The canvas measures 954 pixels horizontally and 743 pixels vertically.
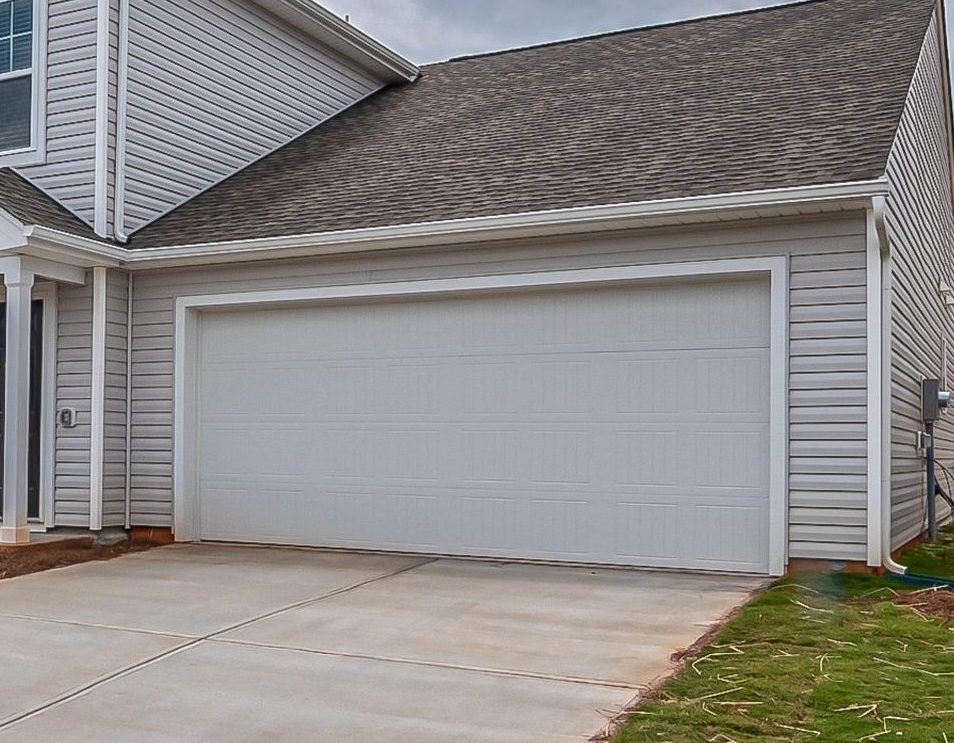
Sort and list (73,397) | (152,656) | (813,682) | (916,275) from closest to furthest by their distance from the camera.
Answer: (813,682) → (152,656) → (916,275) → (73,397)

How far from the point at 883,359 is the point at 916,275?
254cm

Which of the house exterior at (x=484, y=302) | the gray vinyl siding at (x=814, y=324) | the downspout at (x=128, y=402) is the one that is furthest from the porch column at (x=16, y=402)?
the gray vinyl siding at (x=814, y=324)

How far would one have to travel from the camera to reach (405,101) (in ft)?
44.1

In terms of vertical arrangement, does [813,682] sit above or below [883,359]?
below

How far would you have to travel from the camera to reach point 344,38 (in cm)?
1316

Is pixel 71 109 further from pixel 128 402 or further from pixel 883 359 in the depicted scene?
pixel 883 359

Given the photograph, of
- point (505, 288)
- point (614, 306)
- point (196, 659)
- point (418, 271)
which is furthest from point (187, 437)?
point (196, 659)

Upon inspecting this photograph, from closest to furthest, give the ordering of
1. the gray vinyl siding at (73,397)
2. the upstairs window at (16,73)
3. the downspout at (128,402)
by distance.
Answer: the gray vinyl siding at (73,397) → the downspout at (128,402) → the upstairs window at (16,73)

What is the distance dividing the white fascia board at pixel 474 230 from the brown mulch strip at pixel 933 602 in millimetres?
2603

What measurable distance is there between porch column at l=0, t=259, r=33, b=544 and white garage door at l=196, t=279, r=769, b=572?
1.53 metres

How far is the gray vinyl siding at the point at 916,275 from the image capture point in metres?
8.43

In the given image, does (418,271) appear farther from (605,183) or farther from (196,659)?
(196,659)

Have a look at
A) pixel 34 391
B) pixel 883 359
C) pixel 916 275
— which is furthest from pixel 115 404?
pixel 916 275

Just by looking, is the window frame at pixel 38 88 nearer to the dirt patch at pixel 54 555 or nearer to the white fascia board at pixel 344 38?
the white fascia board at pixel 344 38
